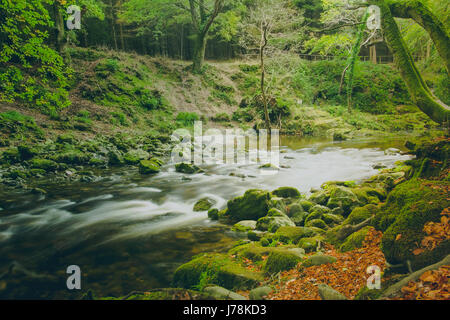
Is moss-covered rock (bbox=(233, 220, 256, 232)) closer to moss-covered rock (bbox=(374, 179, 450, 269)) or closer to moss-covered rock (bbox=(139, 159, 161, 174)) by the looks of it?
moss-covered rock (bbox=(374, 179, 450, 269))

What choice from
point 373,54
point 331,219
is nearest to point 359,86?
point 373,54

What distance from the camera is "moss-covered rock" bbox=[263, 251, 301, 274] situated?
12.0 ft

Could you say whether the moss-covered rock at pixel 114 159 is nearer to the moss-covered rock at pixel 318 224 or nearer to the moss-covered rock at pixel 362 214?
the moss-covered rock at pixel 318 224

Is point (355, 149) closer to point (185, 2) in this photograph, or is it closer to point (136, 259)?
point (136, 259)

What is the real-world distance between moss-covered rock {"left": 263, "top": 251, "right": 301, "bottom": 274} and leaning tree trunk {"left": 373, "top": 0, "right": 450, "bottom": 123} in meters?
4.58

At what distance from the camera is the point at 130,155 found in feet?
38.5

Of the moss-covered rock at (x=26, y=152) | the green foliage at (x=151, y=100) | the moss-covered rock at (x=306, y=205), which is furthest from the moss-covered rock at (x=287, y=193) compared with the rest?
the green foliage at (x=151, y=100)

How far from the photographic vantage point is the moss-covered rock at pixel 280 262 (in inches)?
144

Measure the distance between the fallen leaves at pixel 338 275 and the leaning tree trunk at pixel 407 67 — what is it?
361 centimetres

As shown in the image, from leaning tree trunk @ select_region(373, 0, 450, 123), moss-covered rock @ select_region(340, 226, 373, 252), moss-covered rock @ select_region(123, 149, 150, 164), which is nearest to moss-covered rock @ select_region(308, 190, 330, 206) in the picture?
moss-covered rock @ select_region(340, 226, 373, 252)

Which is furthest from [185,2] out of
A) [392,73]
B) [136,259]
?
[136,259]

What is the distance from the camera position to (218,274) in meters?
3.56

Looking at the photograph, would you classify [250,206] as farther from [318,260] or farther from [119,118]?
[119,118]
